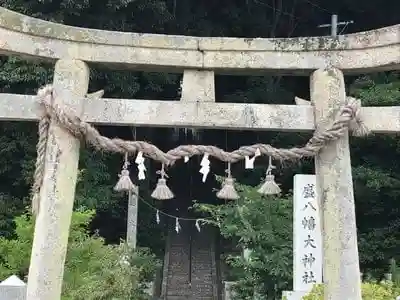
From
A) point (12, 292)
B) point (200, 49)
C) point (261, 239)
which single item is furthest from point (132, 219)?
point (200, 49)

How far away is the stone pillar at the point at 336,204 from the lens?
475cm

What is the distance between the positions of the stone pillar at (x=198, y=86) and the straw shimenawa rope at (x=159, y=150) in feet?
1.45

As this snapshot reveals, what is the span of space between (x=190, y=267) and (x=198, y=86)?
9605 millimetres

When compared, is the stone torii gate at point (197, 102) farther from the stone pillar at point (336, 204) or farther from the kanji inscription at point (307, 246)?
the kanji inscription at point (307, 246)

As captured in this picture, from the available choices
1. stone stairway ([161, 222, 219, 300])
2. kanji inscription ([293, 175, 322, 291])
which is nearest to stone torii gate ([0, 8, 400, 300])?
kanji inscription ([293, 175, 322, 291])

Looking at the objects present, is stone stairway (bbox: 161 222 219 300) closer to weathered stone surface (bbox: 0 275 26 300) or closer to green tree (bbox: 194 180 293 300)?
green tree (bbox: 194 180 293 300)

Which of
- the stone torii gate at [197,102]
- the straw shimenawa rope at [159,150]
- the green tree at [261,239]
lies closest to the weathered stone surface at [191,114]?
the stone torii gate at [197,102]

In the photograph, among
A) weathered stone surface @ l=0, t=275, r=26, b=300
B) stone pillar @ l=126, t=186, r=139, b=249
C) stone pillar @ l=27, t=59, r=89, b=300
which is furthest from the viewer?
stone pillar @ l=126, t=186, r=139, b=249

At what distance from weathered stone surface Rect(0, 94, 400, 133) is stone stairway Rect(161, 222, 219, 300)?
26.5 feet

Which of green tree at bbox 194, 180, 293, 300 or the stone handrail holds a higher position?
the stone handrail

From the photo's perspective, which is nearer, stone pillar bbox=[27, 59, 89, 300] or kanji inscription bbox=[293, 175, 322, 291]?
stone pillar bbox=[27, 59, 89, 300]

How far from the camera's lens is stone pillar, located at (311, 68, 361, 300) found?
4754 mm

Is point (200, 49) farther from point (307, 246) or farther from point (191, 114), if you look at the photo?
point (307, 246)

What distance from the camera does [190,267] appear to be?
1402 cm
